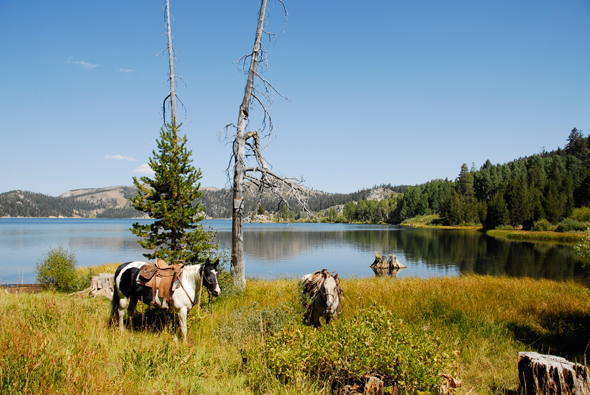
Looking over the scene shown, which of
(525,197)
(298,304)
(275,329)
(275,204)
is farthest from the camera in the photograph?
(525,197)

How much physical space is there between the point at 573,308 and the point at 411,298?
4.63m

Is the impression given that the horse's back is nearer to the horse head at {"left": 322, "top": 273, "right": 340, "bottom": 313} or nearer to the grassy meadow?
the grassy meadow

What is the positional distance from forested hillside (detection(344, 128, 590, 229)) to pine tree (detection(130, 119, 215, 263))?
2992 inches

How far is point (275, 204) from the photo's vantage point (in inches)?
456

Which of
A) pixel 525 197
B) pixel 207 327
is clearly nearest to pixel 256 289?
pixel 207 327

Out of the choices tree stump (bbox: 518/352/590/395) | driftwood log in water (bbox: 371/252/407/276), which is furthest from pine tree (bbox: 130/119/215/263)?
driftwood log in water (bbox: 371/252/407/276)

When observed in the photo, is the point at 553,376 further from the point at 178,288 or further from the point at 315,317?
the point at 178,288

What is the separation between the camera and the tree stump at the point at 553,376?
3844 mm

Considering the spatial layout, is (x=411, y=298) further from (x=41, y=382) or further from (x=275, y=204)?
(x=41, y=382)

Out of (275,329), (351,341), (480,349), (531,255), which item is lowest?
(531,255)

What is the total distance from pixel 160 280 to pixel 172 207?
505cm

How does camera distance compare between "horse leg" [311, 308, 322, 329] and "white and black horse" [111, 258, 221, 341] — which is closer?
"white and black horse" [111, 258, 221, 341]

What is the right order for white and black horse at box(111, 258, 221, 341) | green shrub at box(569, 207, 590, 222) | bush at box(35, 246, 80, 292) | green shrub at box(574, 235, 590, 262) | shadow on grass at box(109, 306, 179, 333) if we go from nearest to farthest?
white and black horse at box(111, 258, 221, 341), shadow on grass at box(109, 306, 179, 333), green shrub at box(574, 235, 590, 262), bush at box(35, 246, 80, 292), green shrub at box(569, 207, 590, 222)

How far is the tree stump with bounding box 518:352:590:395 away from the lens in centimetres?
384
